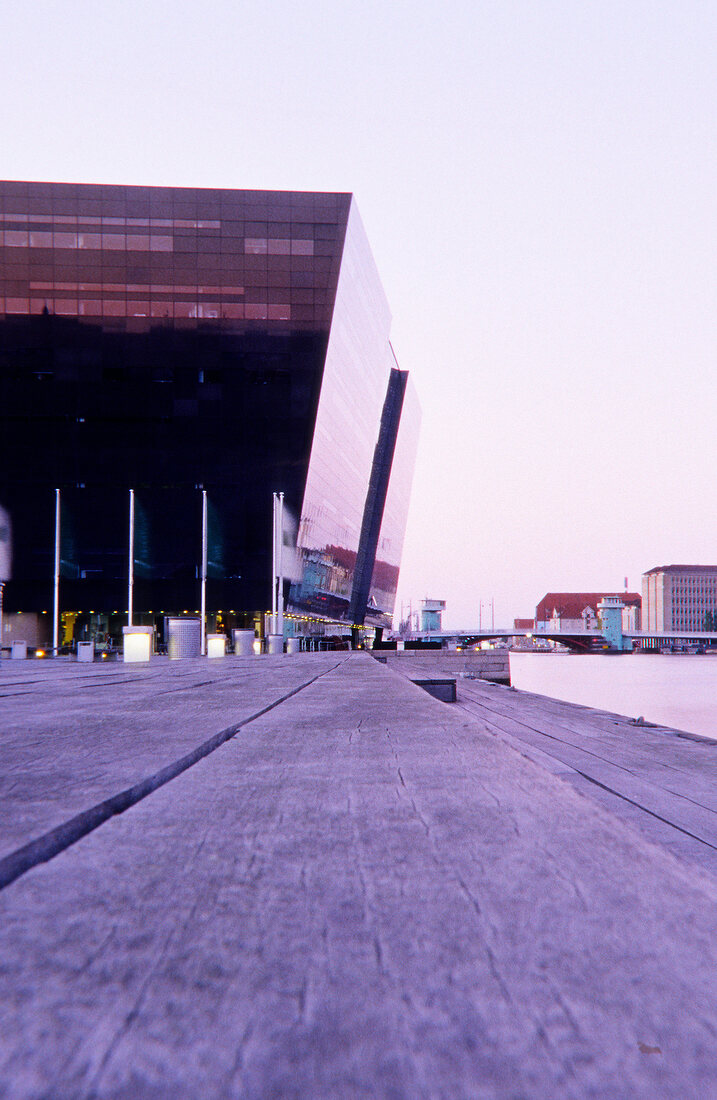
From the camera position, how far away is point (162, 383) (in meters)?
56.7

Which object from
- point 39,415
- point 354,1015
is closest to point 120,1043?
point 354,1015

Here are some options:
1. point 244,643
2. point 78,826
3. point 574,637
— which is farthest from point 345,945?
point 574,637

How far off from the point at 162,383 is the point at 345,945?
195 feet

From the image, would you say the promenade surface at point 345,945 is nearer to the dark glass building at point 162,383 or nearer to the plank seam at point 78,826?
the plank seam at point 78,826

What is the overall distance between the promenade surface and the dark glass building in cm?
5270

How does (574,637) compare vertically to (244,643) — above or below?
below

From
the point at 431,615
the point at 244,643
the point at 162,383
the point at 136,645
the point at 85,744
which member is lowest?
the point at 431,615

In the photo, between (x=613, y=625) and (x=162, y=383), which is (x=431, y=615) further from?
(x=162, y=383)

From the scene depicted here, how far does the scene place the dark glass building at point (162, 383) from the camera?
55.1m

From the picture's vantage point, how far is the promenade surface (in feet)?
2.20

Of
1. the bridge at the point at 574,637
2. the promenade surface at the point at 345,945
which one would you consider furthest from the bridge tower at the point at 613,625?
the promenade surface at the point at 345,945

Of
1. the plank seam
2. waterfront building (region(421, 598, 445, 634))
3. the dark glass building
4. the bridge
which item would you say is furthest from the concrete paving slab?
waterfront building (region(421, 598, 445, 634))

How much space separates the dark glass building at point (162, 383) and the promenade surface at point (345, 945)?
173 ft

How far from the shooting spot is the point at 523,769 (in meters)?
2.14
